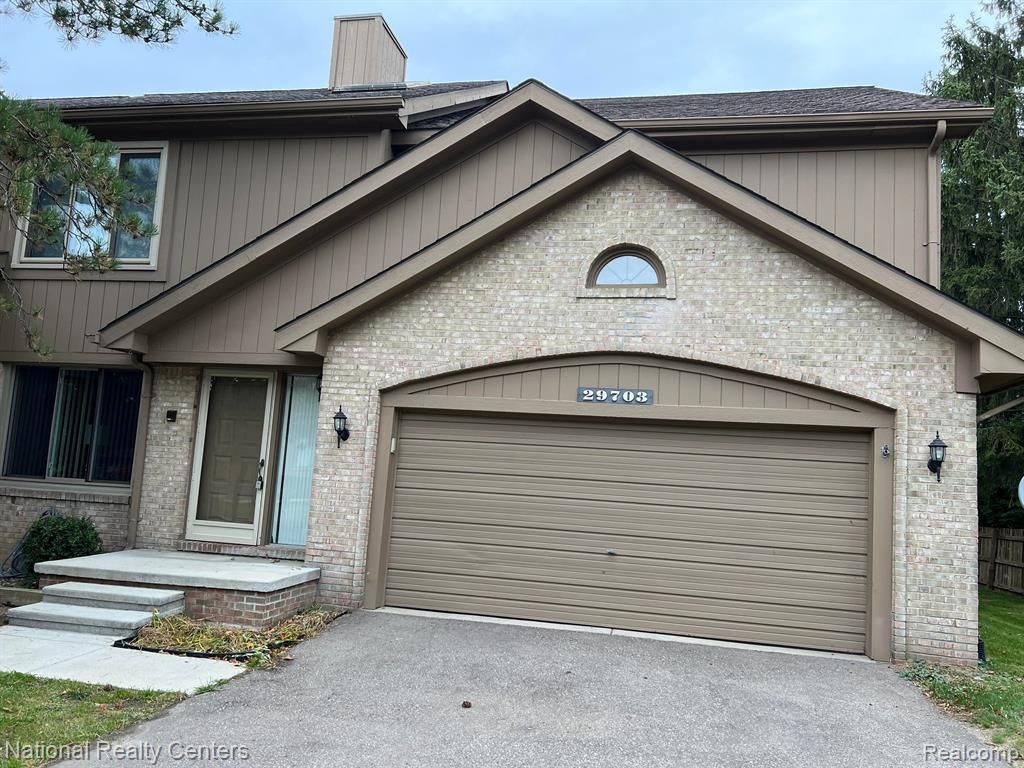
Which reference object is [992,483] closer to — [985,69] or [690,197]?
[985,69]

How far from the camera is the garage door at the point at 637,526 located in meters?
7.85

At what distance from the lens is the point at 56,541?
9258mm

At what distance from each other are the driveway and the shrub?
4050 mm

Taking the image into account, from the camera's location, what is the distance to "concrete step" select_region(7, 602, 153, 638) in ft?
23.5

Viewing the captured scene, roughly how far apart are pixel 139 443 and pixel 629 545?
6621 millimetres

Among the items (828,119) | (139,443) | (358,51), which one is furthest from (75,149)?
(828,119)

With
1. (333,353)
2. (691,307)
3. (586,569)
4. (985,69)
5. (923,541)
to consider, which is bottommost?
(586,569)

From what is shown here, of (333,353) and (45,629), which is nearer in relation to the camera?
(45,629)

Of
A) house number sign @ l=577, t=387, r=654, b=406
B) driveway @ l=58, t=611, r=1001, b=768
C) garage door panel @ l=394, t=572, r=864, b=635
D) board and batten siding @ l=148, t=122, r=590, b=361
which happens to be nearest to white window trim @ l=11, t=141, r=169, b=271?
board and batten siding @ l=148, t=122, r=590, b=361

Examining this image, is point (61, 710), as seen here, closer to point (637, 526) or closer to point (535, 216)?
point (637, 526)

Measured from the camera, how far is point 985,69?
17.7m

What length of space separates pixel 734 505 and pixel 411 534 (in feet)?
12.1

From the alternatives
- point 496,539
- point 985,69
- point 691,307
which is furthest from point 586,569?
point 985,69

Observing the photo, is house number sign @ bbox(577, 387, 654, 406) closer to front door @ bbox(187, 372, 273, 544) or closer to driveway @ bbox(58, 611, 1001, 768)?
driveway @ bbox(58, 611, 1001, 768)
